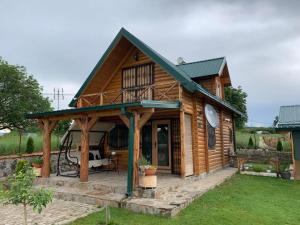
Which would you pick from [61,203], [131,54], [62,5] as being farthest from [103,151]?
[62,5]

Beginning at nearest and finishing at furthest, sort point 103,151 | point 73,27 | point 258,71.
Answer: point 73,27 → point 103,151 → point 258,71

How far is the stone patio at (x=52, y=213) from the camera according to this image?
597 cm

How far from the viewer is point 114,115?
29.0ft

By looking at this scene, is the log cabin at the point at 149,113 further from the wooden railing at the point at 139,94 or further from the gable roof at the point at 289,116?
the gable roof at the point at 289,116

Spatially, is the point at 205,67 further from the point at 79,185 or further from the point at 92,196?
the point at 92,196

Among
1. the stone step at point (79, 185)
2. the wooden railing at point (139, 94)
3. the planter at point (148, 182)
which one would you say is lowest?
the stone step at point (79, 185)

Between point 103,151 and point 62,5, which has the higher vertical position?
point 62,5

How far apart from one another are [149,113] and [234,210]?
3269 mm

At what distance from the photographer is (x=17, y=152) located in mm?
14570

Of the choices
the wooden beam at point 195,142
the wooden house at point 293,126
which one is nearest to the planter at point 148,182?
the wooden beam at point 195,142

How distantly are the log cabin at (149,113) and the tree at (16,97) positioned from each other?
6248 mm

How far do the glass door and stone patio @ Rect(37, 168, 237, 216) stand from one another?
1627mm

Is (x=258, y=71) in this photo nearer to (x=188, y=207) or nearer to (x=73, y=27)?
(x=73, y=27)

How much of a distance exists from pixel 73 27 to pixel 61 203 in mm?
7631
